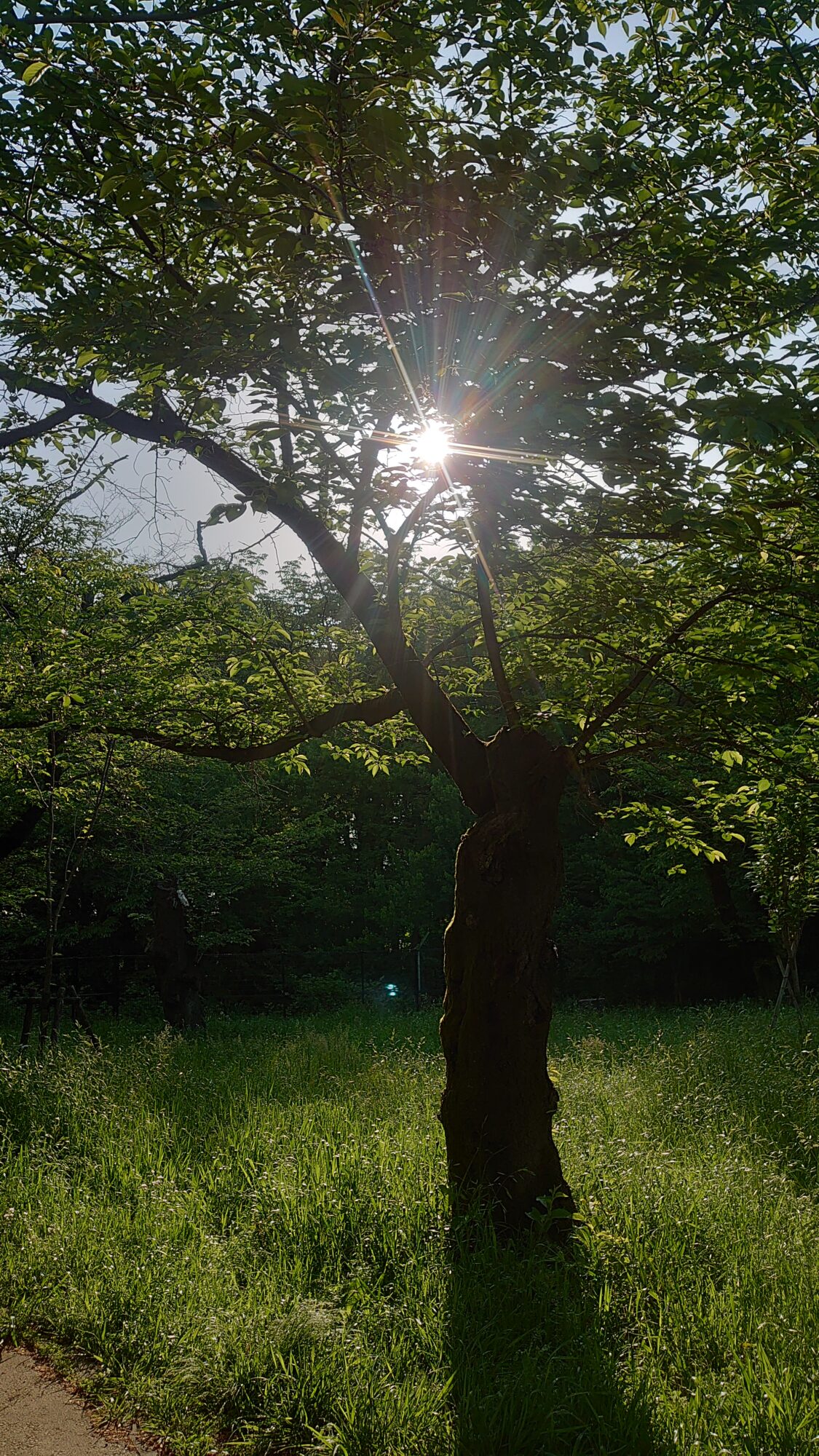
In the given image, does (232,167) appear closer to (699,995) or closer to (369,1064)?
(369,1064)

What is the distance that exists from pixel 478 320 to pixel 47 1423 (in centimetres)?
463

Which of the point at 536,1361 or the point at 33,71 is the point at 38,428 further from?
the point at 536,1361

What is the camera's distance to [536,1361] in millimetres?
3781

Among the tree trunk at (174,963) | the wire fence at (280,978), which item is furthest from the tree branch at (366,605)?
the wire fence at (280,978)

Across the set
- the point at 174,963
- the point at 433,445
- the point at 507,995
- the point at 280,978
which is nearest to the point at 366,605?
the point at 433,445

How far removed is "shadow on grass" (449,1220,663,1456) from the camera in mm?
3365

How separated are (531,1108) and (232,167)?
5.08 m

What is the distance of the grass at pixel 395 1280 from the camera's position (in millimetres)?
3486

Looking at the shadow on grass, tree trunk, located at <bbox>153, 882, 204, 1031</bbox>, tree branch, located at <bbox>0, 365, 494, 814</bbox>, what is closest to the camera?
the shadow on grass

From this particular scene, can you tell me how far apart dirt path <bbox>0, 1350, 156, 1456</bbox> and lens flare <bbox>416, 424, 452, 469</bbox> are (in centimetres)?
398

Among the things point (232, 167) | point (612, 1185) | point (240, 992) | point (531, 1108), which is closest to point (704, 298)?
point (232, 167)

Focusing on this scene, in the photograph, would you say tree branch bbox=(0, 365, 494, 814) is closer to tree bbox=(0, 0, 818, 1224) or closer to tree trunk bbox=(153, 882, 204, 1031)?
tree bbox=(0, 0, 818, 1224)

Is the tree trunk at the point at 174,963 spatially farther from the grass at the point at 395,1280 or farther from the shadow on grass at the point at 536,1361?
the shadow on grass at the point at 536,1361

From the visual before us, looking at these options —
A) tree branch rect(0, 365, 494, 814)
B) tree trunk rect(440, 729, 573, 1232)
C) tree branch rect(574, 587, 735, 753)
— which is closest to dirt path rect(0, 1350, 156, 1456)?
tree trunk rect(440, 729, 573, 1232)
